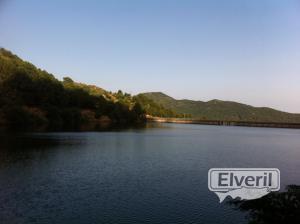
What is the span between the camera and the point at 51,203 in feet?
59.1

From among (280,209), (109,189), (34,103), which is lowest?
(109,189)

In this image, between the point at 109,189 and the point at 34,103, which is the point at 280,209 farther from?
the point at 34,103

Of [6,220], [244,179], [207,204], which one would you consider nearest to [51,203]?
[6,220]

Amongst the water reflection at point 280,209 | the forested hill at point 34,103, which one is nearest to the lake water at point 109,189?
the water reflection at point 280,209

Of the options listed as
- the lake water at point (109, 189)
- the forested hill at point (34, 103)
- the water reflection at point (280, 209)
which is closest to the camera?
the water reflection at point (280, 209)

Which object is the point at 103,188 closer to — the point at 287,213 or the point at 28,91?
the point at 287,213

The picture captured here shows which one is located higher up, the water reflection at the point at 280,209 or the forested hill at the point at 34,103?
the forested hill at the point at 34,103

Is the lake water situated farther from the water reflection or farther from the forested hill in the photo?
the forested hill

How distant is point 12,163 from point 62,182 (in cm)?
819

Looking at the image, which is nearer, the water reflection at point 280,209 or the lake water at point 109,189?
the water reflection at point 280,209

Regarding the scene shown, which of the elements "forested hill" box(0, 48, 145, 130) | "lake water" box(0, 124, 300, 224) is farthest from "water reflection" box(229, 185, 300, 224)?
"forested hill" box(0, 48, 145, 130)

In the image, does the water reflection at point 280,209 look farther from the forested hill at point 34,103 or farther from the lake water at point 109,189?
the forested hill at point 34,103

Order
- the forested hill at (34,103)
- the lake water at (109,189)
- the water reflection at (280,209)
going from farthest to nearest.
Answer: the forested hill at (34,103) → the lake water at (109,189) → the water reflection at (280,209)

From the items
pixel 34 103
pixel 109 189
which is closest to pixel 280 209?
pixel 109 189
